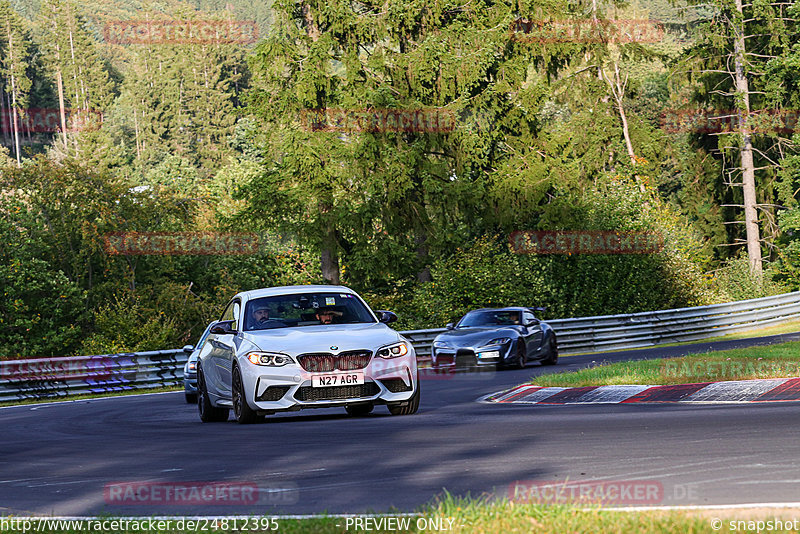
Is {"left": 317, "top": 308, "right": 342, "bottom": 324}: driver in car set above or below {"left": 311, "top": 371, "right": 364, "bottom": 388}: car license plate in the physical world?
above

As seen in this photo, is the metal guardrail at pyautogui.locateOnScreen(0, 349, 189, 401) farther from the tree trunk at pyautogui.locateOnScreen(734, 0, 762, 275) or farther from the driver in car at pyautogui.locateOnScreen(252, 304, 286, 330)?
the tree trunk at pyautogui.locateOnScreen(734, 0, 762, 275)

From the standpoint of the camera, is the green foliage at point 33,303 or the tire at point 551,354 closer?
the tire at point 551,354

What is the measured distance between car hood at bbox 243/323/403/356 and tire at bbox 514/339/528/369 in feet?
39.7

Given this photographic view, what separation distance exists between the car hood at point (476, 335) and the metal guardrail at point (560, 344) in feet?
23.7

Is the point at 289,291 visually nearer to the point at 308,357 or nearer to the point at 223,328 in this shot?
the point at 223,328

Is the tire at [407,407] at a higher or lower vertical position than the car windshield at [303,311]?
lower

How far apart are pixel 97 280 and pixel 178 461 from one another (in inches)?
1202

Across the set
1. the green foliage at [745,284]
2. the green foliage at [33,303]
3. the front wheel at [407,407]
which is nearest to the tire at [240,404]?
the front wheel at [407,407]

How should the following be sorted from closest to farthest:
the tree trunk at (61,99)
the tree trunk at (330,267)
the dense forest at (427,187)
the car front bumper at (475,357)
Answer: the car front bumper at (475,357)
the dense forest at (427,187)
the tree trunk at (330,267)
the tree trunk at (61,99)

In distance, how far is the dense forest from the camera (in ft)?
128

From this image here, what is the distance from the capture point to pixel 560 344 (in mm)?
37844

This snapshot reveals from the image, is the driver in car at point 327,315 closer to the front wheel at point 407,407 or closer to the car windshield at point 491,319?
the front wheel at point 407,407

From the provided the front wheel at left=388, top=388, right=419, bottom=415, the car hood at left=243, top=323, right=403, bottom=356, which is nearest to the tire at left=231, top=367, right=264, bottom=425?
the car hood at left=243, top=323, right=403, bottom=356

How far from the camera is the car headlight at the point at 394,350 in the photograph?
47.4 ft
